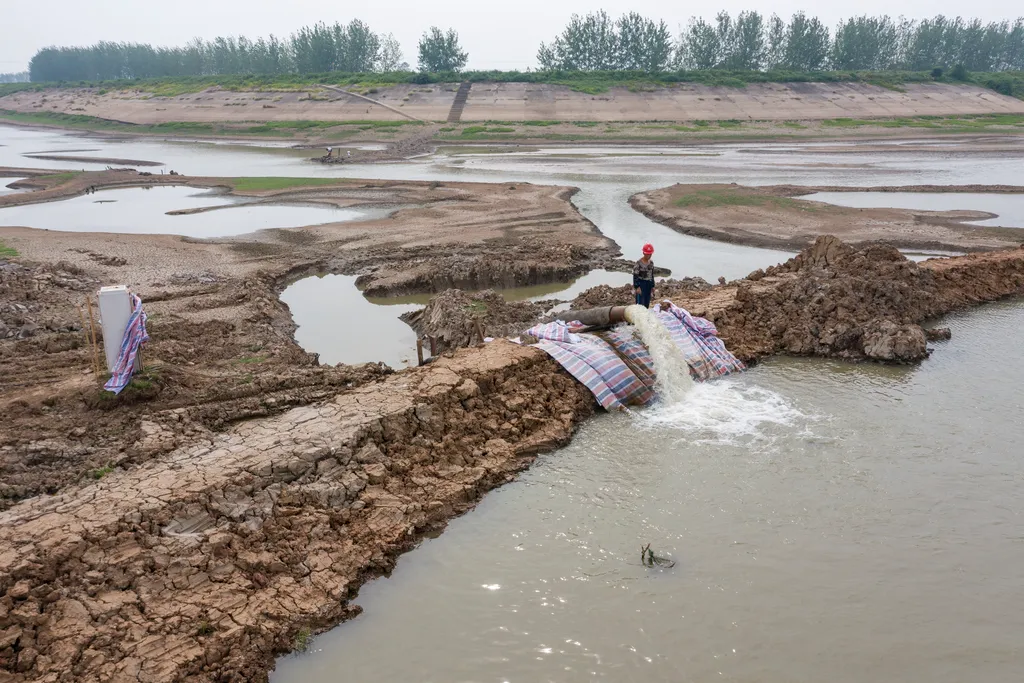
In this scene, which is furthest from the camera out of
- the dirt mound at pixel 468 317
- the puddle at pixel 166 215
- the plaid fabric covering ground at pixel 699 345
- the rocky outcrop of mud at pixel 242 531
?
the puddle at pixel 166 215

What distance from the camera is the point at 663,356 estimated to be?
10602 mm

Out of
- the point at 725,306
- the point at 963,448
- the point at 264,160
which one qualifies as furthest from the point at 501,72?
the point at 963,448

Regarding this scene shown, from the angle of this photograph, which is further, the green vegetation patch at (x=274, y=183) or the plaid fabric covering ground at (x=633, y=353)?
the green vegetation patch at (x=274, y=183)

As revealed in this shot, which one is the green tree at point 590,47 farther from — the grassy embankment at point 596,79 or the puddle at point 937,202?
the puddle at point 937,202

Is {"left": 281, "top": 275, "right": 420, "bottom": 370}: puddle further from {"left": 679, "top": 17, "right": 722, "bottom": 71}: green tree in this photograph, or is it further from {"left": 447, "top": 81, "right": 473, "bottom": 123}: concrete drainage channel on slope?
{"left": 679, "top": 17, "right": 722, "bottom": 71}: green tree

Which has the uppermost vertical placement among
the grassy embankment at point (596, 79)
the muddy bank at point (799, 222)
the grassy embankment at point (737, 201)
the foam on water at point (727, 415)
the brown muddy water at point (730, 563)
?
the grassy embankment at point (596, 79)

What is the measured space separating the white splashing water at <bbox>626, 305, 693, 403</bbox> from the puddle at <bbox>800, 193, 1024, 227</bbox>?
17.9 meters

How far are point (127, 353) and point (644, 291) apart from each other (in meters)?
7.35

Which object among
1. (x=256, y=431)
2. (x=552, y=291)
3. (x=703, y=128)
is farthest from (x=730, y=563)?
(x=703, y=128)

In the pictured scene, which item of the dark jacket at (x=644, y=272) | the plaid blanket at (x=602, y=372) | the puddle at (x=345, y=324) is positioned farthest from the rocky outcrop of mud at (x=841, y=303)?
the puddle at (x=345, y=324)

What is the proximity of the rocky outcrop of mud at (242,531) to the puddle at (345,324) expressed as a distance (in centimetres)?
367

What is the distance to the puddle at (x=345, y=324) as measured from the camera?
12.9 m

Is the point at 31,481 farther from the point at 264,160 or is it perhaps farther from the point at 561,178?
the point at 264,160

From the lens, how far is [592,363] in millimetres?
10406
